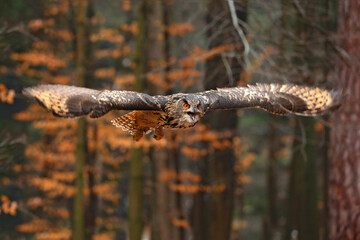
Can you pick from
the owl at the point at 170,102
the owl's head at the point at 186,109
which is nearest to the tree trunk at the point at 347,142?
the owl at the point at 170,102

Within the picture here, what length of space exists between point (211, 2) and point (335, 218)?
4.76 m

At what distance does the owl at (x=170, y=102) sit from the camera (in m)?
5.66

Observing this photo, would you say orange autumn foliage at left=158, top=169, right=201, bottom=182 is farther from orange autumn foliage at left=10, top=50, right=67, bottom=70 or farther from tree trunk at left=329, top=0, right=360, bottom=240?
tree trunk at left=329, top=0, right=360, bottom=240

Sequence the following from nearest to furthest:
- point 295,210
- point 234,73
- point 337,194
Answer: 1. point 337,194
2. point 234,73
3. point 295,210

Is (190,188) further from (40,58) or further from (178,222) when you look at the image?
(40,58)

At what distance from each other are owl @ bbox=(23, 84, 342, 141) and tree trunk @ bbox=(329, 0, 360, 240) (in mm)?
842

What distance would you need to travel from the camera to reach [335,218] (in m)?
8.15

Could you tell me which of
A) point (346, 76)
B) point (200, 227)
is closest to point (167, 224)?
point (200, 227)

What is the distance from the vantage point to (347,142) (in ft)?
26.3

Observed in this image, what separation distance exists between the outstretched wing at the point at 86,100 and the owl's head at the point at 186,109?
0.22 metres

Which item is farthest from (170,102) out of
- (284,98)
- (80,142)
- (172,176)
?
(172,176)

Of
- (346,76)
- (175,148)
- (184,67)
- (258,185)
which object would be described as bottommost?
(258,185)

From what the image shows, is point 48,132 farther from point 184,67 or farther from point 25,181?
point 184,67

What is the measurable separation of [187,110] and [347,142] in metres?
3.61
